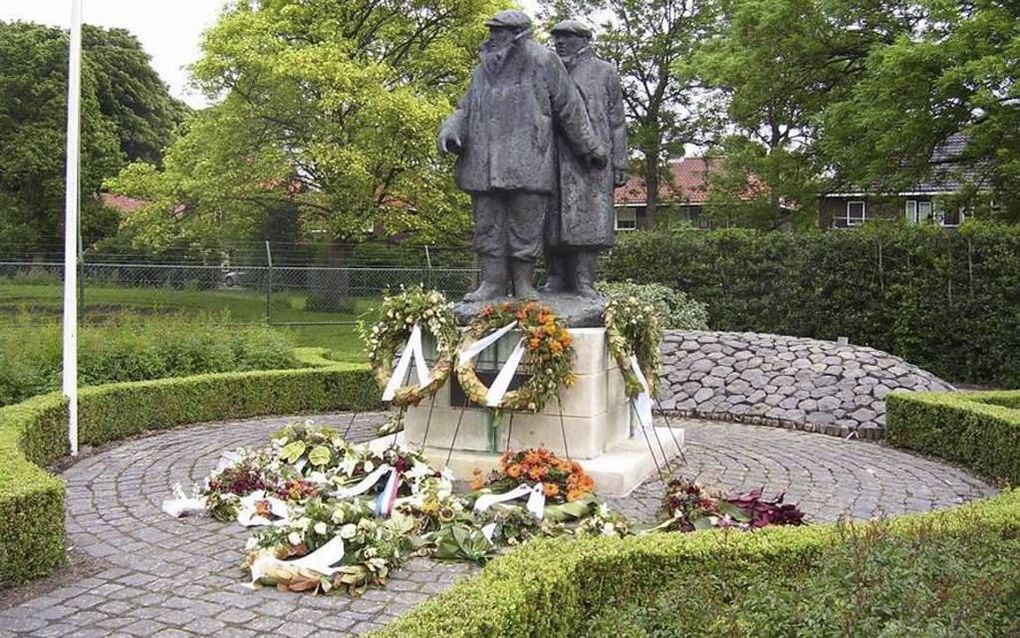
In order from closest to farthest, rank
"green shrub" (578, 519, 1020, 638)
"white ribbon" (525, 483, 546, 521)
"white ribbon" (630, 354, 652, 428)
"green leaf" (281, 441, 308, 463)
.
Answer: "green shrub" (578, 519, 1020, 638), "white ribbon" (525, 483, 546, 521), "green leaf" (281, 441, 308, 463), "white ribbon" (630, 354, 652, 428)

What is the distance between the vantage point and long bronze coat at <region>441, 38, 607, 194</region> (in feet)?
22.9

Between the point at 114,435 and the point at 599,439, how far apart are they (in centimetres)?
493

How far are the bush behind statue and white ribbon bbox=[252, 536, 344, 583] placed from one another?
590 centimetres

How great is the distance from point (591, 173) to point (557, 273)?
95cm

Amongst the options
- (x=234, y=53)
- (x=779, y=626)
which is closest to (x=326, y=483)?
(x=779, y=626)

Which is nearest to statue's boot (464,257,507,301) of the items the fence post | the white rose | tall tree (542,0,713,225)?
the white rose

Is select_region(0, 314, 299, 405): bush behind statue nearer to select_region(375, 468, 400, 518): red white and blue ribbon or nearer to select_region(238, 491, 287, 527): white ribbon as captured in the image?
select_region(238, 491, 287, 527): white ribbon

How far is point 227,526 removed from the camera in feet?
18.7

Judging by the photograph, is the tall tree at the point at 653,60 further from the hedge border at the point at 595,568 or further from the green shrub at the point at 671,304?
the hedge border at the point at 595,568

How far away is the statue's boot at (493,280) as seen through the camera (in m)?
7.41

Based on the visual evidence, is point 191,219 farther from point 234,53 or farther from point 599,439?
point 599,439

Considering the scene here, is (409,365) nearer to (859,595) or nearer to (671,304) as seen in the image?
(859,595)

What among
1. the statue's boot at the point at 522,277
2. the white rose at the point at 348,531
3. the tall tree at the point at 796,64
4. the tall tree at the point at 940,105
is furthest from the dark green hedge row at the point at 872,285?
the white rose at the point at 348,531

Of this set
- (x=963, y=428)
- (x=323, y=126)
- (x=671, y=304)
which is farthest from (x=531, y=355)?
(x=323, y=126)
